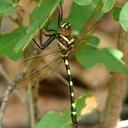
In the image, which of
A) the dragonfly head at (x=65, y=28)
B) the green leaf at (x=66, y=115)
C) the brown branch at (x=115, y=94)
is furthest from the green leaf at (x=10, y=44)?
the brown branch at (x=115, y=94)

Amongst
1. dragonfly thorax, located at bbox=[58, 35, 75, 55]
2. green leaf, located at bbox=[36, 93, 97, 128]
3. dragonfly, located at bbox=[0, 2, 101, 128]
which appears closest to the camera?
green leaf, located at bbox=[36, 93, 97, 128]

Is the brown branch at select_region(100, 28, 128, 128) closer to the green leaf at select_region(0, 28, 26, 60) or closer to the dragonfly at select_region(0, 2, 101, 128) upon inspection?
the dragonfly at select_region(0, 2, 101, 128)

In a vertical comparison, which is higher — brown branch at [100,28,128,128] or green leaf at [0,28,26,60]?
green leaf at [0,28,26,60]

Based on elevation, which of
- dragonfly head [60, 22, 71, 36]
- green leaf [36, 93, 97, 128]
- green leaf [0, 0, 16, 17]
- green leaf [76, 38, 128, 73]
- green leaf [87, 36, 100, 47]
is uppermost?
green leaf [0, 0, 16, 17]

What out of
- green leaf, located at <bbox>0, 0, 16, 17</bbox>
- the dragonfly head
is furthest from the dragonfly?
green leaf, located at <bbox>0, 0, 16, 17</bbox>

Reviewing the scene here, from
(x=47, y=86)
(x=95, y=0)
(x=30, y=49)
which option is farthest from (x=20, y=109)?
(x=95, y=0)

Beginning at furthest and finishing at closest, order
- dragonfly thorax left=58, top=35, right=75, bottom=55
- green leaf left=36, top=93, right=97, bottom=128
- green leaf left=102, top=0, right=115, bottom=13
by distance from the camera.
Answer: dragonfly thorax left=58, top=35, right=75, bottom=55 → green leaf left=36, top=93, right=97, bottom=128 → green leaf left=102, top=0, right=115, bottom=13
